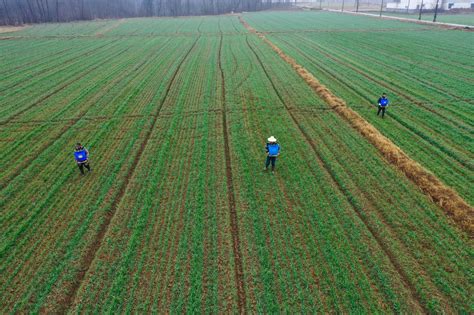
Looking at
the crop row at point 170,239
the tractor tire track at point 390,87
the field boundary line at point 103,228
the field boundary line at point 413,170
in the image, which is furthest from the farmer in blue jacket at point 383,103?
the field boundary line at point 103,228

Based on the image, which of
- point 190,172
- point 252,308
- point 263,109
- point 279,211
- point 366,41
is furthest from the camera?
point 366,41

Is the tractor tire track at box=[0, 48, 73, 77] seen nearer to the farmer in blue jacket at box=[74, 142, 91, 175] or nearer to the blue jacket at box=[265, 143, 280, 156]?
the farmer in blue jacket at box=[74, 142, 91, 175]

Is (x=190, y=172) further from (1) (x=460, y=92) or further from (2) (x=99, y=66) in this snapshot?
(2) (x=99, y=66)

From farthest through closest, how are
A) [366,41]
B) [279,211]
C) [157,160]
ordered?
[366,41] → [157,160] → [279,211]

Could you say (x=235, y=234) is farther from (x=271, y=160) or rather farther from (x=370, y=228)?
(x=370, y=228)

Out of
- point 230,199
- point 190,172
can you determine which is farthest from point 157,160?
point 230,199

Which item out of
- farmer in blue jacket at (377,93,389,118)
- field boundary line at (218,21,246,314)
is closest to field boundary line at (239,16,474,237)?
farmer in blue jacket at (377,93,389,118)

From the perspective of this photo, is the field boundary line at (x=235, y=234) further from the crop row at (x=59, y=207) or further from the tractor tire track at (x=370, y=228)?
the crop row at (x=59, y=207)

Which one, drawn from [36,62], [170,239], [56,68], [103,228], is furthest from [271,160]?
[36,62]
